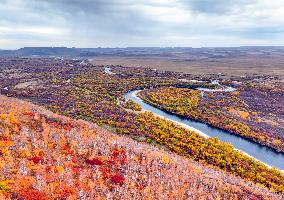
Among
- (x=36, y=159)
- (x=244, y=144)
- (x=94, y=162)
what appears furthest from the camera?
(x=244, y=144)

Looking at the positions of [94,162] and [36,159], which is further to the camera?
[94,162]

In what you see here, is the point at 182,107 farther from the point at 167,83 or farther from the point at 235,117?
the point at 167,83

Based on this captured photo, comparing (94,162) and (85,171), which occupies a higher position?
(94,162)

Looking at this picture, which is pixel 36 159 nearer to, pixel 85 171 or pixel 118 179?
pixel 85 171

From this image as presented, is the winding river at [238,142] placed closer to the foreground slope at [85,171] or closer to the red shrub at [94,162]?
the foreground slope at [85,171]

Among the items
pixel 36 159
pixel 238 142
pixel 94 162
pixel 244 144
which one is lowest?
pixel 244 144

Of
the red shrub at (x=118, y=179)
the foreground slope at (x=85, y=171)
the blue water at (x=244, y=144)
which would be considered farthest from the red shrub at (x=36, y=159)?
the blue water at (x=244, y=144)

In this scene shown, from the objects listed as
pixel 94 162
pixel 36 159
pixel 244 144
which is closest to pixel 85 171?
pixel 94 162

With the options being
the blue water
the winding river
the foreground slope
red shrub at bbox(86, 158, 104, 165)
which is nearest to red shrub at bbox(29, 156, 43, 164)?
the foreground slope

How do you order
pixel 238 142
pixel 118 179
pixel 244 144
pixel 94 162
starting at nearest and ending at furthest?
pixel 118 179 → pixel 94 162 → pixel 244 144 → pixel 238 142
